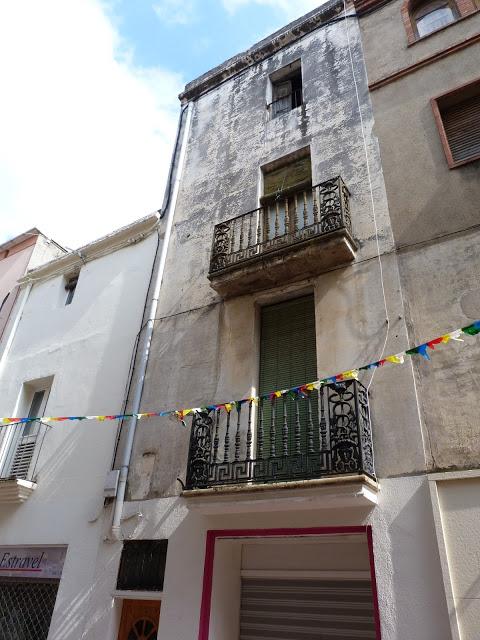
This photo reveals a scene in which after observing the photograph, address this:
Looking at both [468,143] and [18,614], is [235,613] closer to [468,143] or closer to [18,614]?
[18,614]

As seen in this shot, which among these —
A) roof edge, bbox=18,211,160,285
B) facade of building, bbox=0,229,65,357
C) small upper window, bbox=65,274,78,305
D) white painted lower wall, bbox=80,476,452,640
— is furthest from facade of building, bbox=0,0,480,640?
facade of building, bbox=0,229,65,357

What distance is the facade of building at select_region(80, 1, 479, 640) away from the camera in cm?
550

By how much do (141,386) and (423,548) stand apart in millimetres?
5117

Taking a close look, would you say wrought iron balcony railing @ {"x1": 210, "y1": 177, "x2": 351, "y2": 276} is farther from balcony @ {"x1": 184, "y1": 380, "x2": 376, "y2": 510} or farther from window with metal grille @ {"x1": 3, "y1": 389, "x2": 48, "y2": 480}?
window with metal grille @ {"x1": 3, "y1": 389, "x2": 48, "y2": 480}

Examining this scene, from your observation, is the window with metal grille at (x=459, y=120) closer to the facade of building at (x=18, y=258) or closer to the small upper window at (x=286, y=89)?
the small upper window at (x=286, y=89)

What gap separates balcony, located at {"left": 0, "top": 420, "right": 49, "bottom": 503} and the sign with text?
0.89m

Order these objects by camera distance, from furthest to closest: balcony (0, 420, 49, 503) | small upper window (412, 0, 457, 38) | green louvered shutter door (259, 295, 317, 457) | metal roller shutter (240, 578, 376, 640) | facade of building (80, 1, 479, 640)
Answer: small upper window (412, 0, 457, 38), balcony (0, 420, 49, 503), green louvered shutter door (259, 295, 317, 457), metal roller shutter (240, 578, 376, 640), facade of building (80, 1, 479, 640)

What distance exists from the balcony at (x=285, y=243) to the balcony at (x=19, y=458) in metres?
4.84

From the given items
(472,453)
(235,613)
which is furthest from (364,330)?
(235,613)

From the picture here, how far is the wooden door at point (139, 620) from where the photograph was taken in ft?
21.7

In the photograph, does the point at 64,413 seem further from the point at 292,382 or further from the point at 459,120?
the point at 459,120

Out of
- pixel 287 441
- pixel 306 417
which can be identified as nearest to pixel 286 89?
pixel 306 417

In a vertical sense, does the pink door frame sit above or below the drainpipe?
below

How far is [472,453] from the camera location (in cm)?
528
